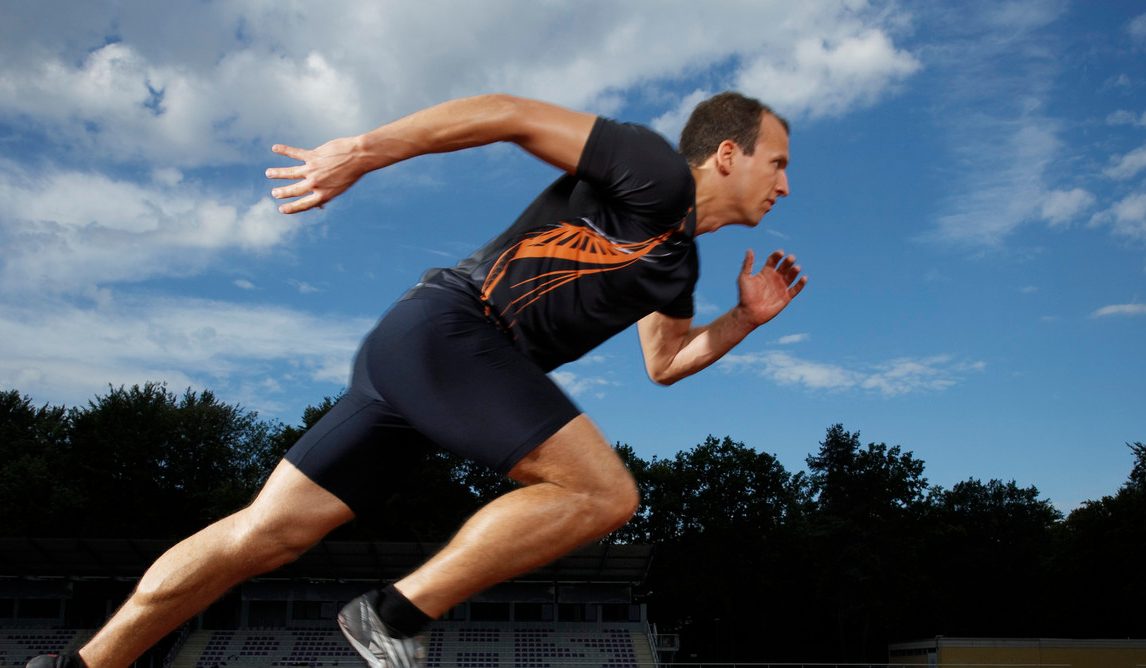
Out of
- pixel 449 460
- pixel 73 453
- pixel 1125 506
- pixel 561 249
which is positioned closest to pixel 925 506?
pixel 1125 506

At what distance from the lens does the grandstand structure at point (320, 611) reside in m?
34.6

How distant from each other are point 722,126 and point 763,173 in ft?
0.69

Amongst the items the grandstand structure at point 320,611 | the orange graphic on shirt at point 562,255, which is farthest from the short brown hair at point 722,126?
the grandstand structure at point 320,611

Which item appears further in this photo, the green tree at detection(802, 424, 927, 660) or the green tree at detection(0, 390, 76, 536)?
the green tree at detection(802, 424, 927, 660)

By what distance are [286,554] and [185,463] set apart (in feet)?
147

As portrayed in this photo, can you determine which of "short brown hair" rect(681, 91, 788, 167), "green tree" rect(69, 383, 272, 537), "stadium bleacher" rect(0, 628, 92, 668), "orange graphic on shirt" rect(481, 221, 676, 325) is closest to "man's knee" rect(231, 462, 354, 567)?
"orange graphic on shirt" rect(481, 221, 676, 325)

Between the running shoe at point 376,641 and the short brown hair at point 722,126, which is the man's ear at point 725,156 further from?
the running shoe at point 376,641

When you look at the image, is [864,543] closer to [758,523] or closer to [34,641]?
[758,523]

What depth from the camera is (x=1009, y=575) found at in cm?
5478

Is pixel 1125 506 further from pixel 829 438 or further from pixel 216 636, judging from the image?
pixel 216 636

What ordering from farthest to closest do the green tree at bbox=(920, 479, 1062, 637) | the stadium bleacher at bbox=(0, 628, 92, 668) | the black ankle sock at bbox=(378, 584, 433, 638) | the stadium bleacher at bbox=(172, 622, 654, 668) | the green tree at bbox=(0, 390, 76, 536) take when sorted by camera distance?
the green tree at bbox=(920, 479, 1062, 637), the green tree at bbox=(0, 390, 76, 536), the stadium bleacher at bbox=(172, 622, 654, 668), the stadium bleacher at bbox=(0, 628, 92, 668), the black ankle sock at bbox=(378, 584, 433, 638)

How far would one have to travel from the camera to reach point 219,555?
3053 mm

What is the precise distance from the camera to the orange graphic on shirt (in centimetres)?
298

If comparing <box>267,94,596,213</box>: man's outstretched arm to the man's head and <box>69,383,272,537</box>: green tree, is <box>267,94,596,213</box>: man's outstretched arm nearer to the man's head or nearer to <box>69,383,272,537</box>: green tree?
the man's head
